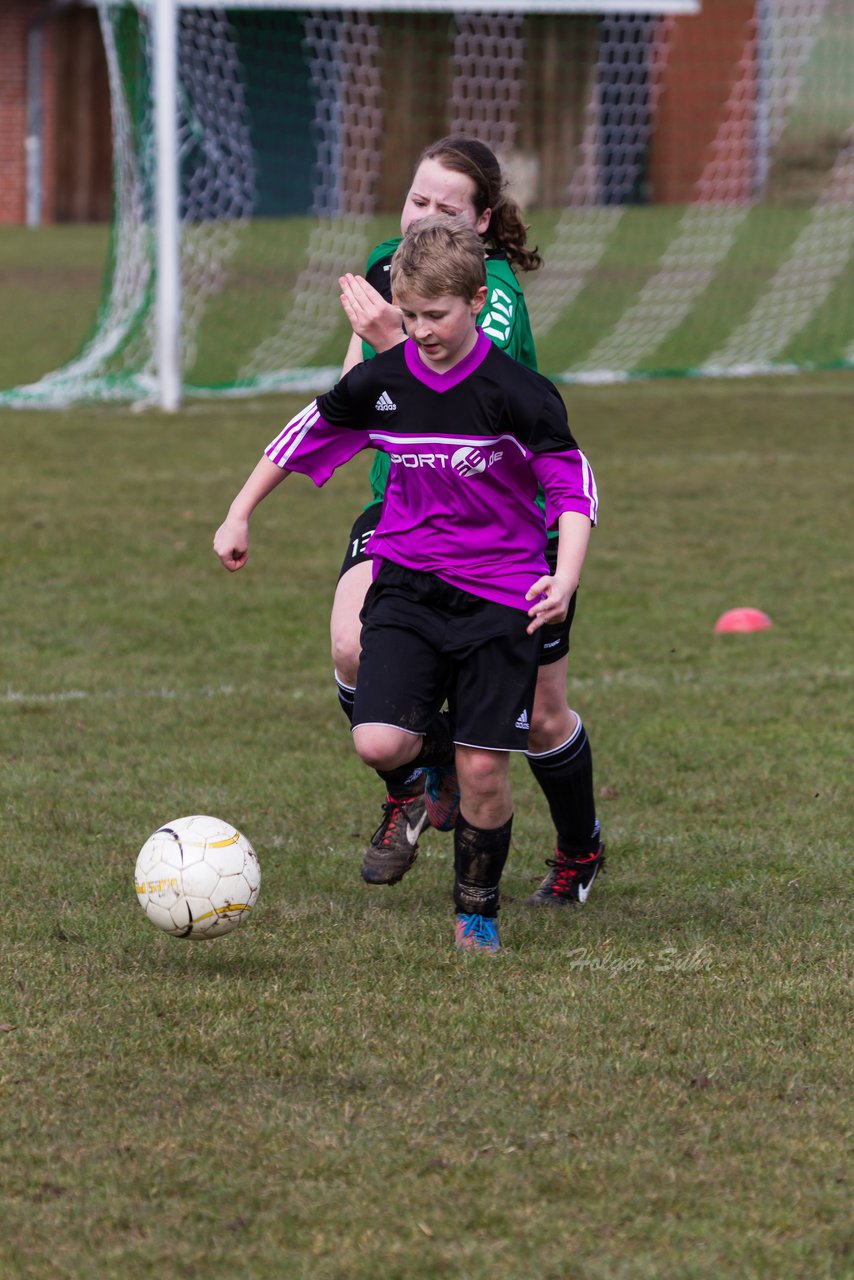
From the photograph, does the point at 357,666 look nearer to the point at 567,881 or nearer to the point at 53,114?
the point at 567,881

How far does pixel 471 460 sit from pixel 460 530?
162 millimetres

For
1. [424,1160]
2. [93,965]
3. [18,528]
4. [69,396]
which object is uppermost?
[424,1160]

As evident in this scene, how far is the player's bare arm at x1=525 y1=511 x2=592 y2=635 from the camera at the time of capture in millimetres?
3803

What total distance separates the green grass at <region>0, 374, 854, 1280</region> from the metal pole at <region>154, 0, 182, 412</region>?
5176mm

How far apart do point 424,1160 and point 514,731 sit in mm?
1228

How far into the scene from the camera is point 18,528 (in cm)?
941

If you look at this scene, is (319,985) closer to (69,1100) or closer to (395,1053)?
(395,1053)

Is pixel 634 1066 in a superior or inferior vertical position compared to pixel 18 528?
superior

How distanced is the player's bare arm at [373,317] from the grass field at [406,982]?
1.35 metres

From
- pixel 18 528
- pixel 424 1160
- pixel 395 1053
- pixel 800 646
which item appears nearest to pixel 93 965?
pixel 395 1053

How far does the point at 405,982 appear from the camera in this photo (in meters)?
3.86

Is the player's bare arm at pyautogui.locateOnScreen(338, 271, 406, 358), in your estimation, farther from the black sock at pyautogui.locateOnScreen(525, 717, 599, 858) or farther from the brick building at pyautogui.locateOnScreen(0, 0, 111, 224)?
the brick building at pyautogui.locateOnScreen(0, 0, 111, 224)

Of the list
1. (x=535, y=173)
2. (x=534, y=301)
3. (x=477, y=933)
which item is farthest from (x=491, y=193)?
(x=535, y=173)

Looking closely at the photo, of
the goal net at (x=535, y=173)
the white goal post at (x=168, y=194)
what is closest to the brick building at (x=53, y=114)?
the goal net at (x=535, y=173)
